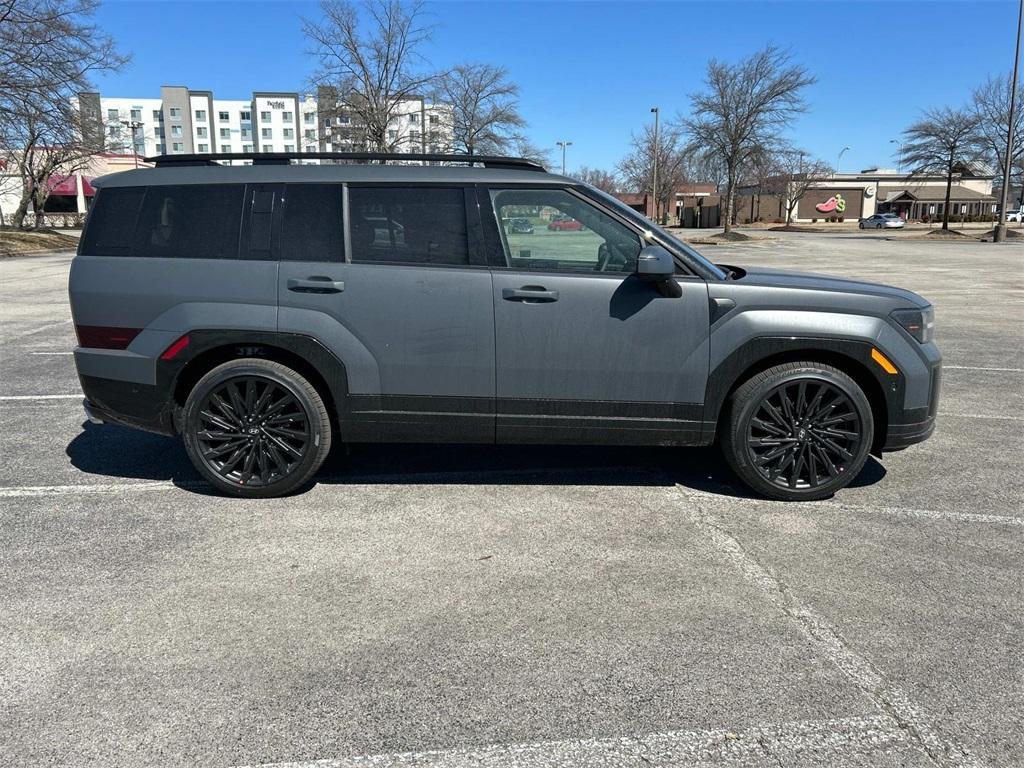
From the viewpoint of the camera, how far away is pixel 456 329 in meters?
4.33

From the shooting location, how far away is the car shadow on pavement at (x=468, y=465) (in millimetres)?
4930

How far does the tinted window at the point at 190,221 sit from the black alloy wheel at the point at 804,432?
3304 millimetres

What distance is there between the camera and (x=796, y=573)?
3637mm

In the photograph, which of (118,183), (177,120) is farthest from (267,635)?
(177,120)

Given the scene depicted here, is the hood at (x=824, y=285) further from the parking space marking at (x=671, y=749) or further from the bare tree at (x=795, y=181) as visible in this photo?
the bare tree at (x=795, y=181)

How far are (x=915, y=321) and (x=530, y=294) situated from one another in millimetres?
2303

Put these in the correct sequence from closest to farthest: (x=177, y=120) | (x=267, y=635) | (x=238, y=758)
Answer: (x=238, y=758) → (x=267, y=635) → (x=177, y=120)

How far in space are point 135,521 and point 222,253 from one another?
1.61 m

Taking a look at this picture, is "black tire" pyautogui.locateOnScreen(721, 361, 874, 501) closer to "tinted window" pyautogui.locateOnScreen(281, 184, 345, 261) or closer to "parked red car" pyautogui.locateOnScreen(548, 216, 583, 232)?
"parked red car" pyautogui.locateOnScreen(548, 216, 583, 232)

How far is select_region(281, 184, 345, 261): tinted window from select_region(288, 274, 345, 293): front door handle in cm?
13

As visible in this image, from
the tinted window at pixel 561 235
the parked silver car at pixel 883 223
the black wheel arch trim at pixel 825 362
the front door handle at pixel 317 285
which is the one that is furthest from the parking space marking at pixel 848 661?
the parked silver car at pixel 883 223

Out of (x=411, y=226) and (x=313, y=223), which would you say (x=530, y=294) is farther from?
(x=313, y=223)

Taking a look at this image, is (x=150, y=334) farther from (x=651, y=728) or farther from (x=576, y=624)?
(x=651, y=728)

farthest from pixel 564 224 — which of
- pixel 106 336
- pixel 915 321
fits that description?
pixel 106 336
